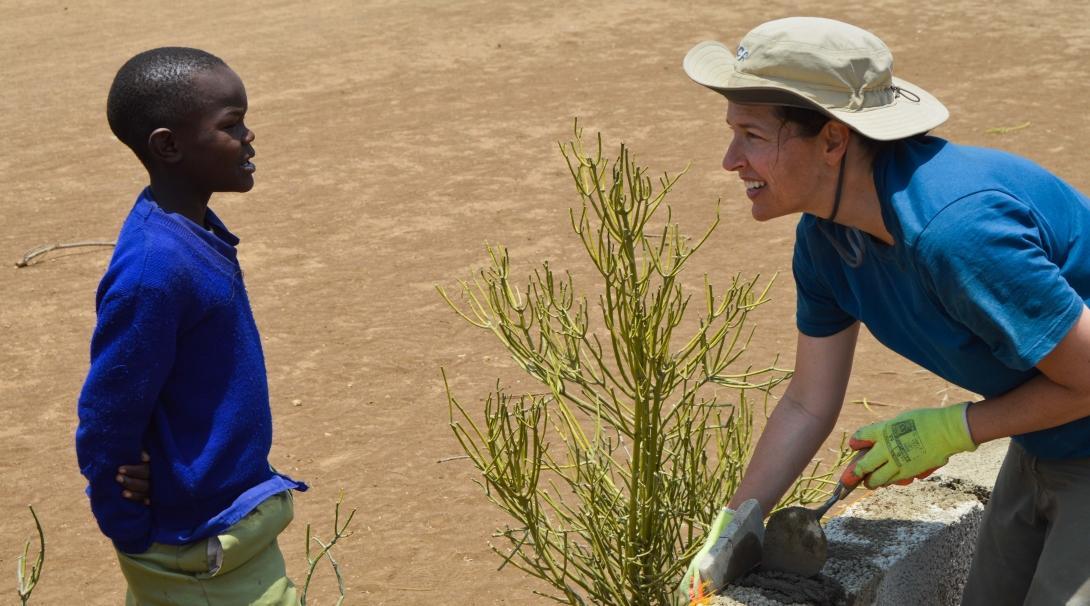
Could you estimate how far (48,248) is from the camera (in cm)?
681

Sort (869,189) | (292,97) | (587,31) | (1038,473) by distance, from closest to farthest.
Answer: (869,189) → (1038,473) → (292,97) → (587,31)

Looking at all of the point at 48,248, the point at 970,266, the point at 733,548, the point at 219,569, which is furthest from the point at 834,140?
the point at 48,248

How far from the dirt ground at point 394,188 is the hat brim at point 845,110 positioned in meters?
2.05

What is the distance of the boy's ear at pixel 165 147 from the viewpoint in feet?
8.33

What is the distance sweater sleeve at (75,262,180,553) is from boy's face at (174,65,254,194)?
284 mm

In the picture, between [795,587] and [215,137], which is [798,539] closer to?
[795,587]

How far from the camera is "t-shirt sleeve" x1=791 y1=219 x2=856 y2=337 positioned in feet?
8.36

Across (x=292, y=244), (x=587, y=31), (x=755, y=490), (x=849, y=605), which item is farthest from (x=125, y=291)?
(x=587, y=31)

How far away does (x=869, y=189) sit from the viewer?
2.29 meters

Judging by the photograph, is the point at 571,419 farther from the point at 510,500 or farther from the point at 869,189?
the point at 869,189

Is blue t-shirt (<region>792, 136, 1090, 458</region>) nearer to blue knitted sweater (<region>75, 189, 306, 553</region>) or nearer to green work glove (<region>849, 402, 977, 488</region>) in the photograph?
green work glove (<region>849, 402, 977, 488</region>)

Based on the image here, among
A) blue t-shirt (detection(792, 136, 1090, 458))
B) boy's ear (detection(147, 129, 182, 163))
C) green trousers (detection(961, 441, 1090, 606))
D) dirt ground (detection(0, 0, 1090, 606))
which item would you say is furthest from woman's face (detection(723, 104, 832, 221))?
dirt ground (detection(0, 0, 1090, 606))

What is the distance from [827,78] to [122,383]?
1384 millimetres

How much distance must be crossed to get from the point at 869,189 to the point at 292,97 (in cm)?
773
